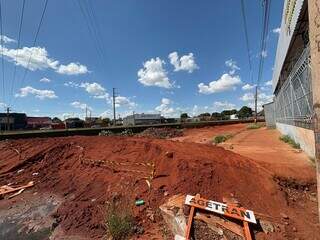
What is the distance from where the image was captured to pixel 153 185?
23.5 feet

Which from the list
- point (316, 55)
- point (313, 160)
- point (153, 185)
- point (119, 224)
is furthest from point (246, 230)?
point (313, 160)

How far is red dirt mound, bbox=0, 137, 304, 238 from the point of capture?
6344 mm

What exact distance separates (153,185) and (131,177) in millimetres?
1054

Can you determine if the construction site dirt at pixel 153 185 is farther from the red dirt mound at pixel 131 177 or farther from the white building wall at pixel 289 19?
the white building wall at pixel 289 19

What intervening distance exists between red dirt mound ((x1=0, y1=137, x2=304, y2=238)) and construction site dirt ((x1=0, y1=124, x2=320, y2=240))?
2 cm

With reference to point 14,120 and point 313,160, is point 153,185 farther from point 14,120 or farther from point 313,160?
point 14,120

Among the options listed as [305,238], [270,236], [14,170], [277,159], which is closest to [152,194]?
[270,236]

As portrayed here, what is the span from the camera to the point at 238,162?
8.14 m

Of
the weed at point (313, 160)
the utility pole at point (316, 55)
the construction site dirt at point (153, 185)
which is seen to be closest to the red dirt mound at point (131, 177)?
the construction site dirt at point (153, 185)

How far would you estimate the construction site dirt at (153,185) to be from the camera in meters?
5.89

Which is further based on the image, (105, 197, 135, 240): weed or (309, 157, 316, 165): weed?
(309, 157, 316, 165): weed

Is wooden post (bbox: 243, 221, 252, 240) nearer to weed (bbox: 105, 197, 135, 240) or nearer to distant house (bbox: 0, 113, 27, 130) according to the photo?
weed (bbox: 105, 197, 135, 240)

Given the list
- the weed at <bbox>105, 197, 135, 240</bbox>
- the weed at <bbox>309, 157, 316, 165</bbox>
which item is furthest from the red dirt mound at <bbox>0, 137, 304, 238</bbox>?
the weed at <bbox>309, 157, 316, 165</bbox>

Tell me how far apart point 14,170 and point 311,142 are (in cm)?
1139
